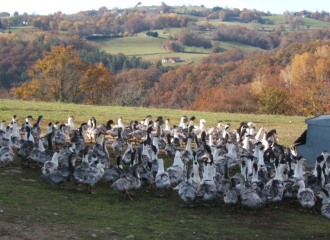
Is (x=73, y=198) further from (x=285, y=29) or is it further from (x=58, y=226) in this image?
(x=285, y=29)

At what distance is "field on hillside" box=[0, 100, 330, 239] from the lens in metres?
7.33

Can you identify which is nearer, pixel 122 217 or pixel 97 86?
pixel 122 217

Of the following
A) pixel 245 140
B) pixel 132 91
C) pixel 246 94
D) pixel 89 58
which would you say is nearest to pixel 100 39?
pixel 89 58

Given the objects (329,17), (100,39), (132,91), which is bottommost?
(132,91)

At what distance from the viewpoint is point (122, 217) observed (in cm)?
856

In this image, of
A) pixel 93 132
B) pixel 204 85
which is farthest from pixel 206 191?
pixel 204 85

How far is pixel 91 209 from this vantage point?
901cm

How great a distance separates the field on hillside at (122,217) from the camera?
7327 millimetres

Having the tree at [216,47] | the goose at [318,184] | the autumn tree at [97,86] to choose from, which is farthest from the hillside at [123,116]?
the tree at [216,47]

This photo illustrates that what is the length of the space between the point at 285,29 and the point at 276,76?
104 m

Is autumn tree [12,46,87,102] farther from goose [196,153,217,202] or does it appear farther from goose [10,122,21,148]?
goose [196,153,217,202]

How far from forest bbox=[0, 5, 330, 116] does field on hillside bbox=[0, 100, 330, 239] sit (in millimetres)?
34939

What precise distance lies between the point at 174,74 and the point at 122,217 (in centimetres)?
8290

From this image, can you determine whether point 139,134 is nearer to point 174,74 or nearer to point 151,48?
point 174,74
